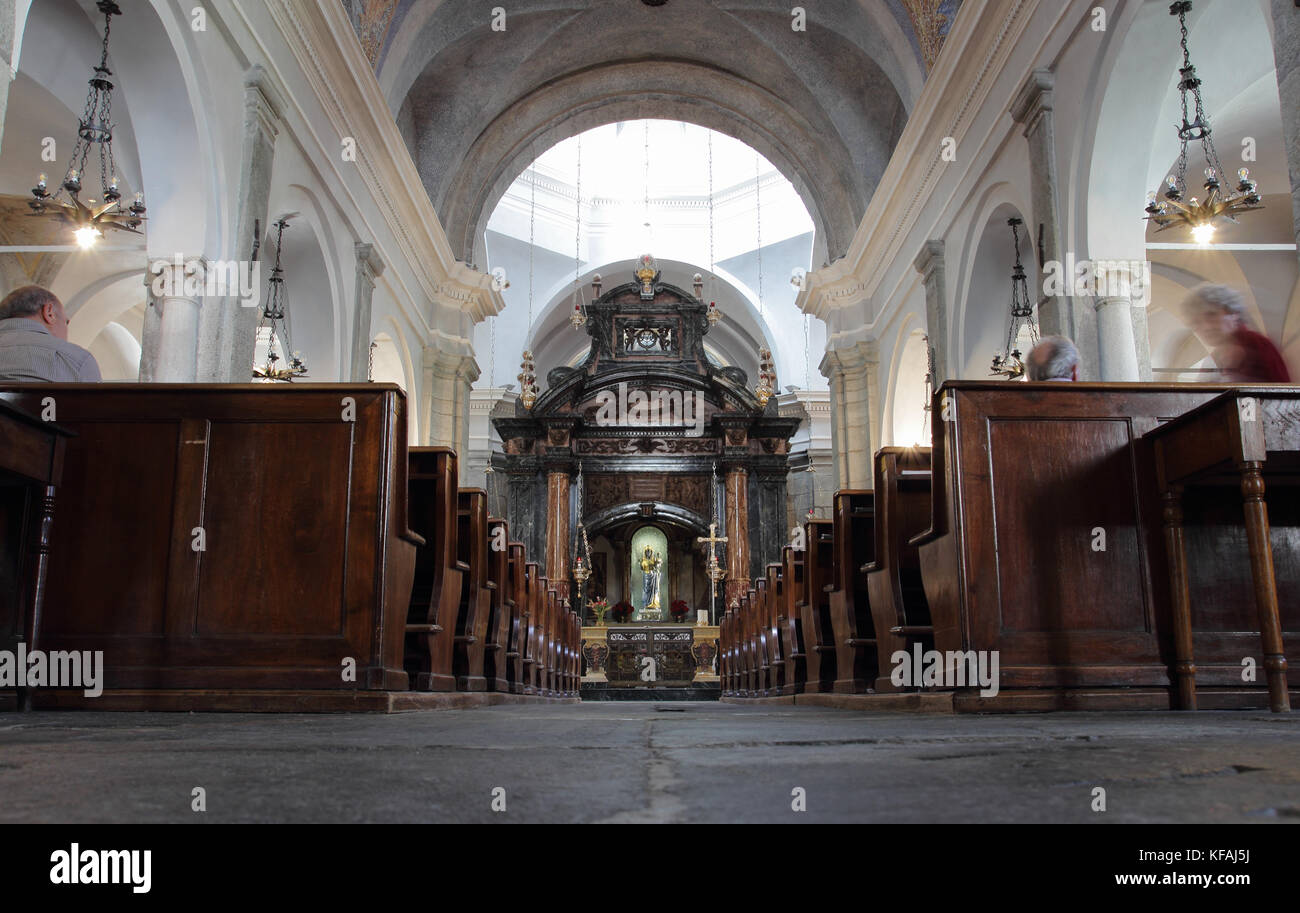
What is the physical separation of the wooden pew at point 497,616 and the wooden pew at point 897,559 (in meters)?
2.21

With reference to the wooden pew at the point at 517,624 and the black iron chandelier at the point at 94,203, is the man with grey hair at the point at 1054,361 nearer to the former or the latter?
the wooden pew at the point at 517,624

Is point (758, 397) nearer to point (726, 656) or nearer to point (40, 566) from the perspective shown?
point (726, 656)

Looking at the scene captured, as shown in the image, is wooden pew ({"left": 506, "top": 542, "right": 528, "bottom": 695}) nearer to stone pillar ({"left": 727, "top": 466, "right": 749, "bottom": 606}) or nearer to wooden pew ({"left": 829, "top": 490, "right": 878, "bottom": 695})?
wooden pew ({"left": 829, "top": 490, "right": 878, "bottom": 695})

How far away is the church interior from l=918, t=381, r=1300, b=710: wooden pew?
0.04 ft

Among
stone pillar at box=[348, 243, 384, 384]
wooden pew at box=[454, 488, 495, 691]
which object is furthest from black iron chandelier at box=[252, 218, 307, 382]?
wooden pew at box=[454, 488, 495, 691]

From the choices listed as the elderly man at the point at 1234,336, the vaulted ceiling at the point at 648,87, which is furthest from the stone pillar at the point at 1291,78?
the vaulted ceiling at the point at 648,87

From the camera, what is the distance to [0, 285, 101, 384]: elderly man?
379cm

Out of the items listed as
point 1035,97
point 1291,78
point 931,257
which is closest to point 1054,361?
point 1291,78

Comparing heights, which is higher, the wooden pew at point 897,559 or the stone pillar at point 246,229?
the stone pillar at point 246,229

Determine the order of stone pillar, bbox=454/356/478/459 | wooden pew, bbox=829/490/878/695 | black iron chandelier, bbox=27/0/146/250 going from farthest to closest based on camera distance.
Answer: stone pillar, bbox=454/356/478/459 < black iron chandelier, bbox=27/0/146/250 < wooden pew, bbox=829/490/878/695

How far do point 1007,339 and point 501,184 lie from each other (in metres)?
7.24

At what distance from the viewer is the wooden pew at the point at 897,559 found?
438 centimetres
